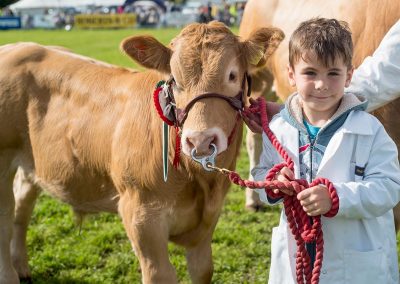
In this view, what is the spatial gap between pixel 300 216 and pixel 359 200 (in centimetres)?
Result: 25

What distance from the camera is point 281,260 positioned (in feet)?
9.23

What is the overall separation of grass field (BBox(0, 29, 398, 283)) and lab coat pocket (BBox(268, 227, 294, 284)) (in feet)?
6.08

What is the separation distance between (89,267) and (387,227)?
2754mm

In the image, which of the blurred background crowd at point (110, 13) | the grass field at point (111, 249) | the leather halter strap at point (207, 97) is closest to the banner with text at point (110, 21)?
the blurred background crowd at point (110, 13)

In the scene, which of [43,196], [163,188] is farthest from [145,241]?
[43,196]

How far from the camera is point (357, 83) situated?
3113mm

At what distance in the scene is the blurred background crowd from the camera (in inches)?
1770

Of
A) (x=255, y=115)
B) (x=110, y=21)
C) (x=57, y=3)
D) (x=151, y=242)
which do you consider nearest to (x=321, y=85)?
(x=255, y=115)

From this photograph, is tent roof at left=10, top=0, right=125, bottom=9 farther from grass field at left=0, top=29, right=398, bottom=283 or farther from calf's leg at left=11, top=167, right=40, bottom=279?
calf's leg at left=11, top=167, right=40, bottom=279

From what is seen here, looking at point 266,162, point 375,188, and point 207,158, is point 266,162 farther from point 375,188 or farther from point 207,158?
point 375,188

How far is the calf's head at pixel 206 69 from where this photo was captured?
293cm

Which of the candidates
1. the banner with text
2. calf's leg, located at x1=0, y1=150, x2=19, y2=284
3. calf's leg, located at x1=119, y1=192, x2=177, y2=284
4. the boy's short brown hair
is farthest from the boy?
the banner with text

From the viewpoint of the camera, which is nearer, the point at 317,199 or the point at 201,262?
the point at 317,199

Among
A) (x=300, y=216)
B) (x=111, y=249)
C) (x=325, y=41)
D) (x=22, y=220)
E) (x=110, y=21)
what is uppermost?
(x=325, y=41)
